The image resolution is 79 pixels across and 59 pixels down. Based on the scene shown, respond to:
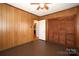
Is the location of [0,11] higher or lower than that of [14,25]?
higher

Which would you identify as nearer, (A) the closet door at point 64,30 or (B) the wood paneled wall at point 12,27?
(A) the closet door at point 64,30

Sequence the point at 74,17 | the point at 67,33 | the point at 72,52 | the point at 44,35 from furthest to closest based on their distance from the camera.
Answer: the point at 44,35, the point at 67,33, the point at 74,17, the point at 72,52

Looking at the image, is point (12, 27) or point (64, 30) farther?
point (12, 27)

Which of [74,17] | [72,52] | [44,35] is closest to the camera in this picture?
[72,52]

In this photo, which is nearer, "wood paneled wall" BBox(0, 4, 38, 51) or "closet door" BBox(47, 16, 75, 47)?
"closet door" BBox(47, 16, 75, 47)

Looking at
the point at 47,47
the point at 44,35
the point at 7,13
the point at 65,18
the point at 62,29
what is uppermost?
the point at 7,13

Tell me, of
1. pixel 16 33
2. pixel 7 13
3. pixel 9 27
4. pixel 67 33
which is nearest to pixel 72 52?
pixel 67 33

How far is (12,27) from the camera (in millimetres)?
3189

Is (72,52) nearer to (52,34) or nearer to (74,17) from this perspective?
(74,17)

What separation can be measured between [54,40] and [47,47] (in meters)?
0.38

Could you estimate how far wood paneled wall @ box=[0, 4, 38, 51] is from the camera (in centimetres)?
285

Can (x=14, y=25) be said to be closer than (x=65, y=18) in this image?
No

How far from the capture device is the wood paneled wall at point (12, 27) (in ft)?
9.36

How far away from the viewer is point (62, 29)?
2.71 meters
